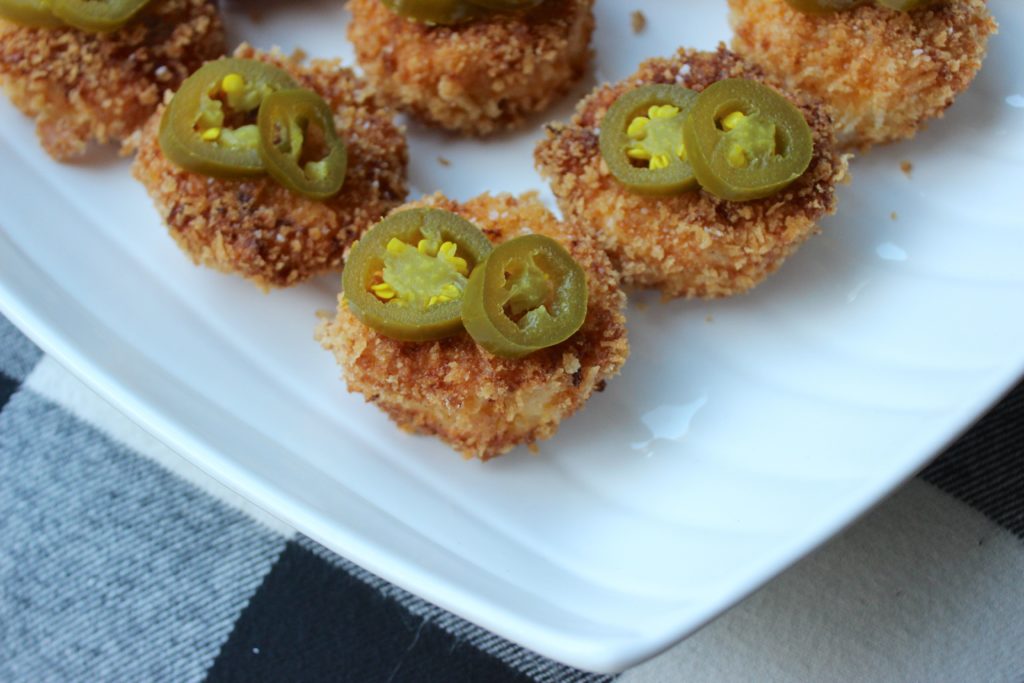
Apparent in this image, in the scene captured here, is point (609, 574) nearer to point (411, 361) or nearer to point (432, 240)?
point (411, 361)

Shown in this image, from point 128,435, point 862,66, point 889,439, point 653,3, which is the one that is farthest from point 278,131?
point 889,439

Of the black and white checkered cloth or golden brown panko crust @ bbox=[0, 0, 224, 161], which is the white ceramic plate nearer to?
golden brown panko crust @ bbox=[0, 0, 224, 161]

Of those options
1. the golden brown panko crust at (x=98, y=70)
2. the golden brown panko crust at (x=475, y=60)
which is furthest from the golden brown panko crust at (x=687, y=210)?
the golden brown panko crust at (x=98, y=70)

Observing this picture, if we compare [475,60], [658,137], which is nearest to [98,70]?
[475,60]

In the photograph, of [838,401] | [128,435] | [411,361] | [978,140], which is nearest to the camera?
[411,361]

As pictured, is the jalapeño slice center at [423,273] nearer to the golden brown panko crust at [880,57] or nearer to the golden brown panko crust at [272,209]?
the golden brown panko crust at [272,209]

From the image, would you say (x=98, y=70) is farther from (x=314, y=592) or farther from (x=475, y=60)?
(x=314, y=592)
